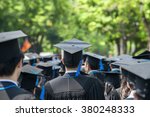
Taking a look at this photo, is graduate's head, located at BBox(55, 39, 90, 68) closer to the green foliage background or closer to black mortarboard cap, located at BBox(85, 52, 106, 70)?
black mortarboard cap, located at BBox(85, 52, 106, 70)

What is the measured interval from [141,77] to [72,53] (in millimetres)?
1559

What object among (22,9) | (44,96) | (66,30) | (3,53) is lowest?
(66,30)

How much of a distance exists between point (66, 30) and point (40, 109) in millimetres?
41993

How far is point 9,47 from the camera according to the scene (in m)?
4.19

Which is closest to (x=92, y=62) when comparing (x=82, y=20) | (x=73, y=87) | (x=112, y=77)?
(x=112, y=77)

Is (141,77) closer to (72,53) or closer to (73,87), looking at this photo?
(73,87)

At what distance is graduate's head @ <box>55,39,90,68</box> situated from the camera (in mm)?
5073

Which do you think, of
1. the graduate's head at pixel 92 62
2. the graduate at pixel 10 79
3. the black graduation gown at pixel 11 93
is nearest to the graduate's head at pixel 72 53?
the graduate's head at pixel 92 62

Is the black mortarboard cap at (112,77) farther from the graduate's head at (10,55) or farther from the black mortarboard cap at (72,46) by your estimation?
the graduate's head at (10,55)

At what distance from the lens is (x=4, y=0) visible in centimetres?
3569

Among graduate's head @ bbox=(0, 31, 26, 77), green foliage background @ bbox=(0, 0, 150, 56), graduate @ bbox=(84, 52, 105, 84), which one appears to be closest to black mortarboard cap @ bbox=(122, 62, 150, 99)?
graduate's head @ bbox=(0, 31, 26, 77)

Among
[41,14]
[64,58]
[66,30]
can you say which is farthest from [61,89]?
[66,30]

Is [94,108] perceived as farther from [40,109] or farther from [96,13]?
[96,13]

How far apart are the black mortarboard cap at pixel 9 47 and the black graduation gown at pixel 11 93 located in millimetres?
224
